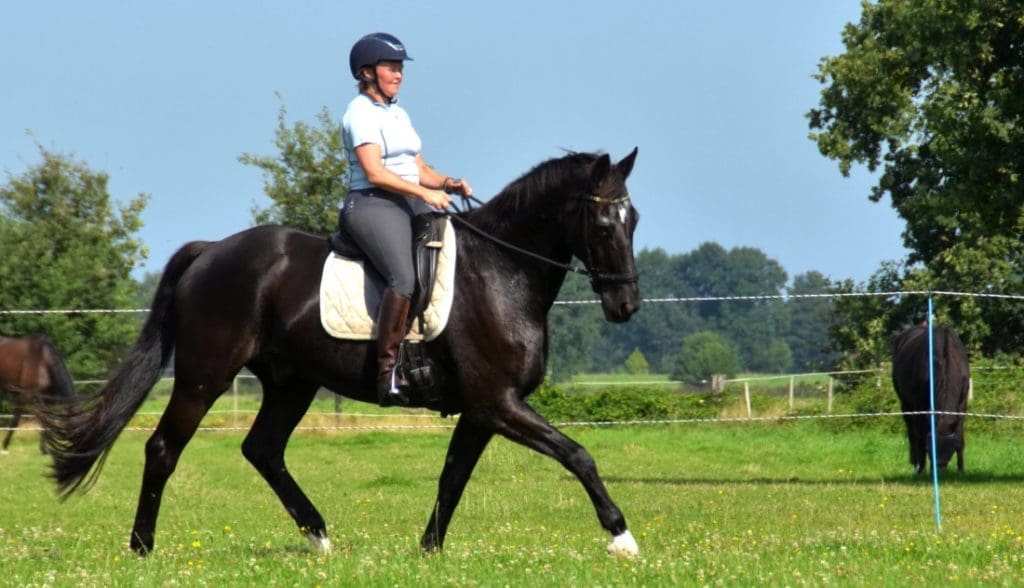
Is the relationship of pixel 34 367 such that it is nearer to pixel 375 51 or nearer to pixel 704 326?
pixel 375 51

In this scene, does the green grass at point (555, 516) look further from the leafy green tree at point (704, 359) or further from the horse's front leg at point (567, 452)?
the leafy green tree at point (704, 359)

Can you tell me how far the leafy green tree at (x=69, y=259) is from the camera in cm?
3117

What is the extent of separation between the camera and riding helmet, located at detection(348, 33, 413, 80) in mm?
8703

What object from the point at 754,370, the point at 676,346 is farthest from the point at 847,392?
the point at 676,346

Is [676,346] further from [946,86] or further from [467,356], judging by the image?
[467,356]

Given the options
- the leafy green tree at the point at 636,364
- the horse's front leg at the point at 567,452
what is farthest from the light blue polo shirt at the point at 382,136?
the leafy green tree at the point at 636,364

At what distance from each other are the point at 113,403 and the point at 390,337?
2.23 metres

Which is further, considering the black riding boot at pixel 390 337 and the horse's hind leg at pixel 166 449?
the horse's hind leg at pixel 166 449

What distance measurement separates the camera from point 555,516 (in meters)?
14.9

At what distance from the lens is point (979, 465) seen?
70.5 ft

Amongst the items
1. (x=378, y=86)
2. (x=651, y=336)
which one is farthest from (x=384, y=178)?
(x=651, y=336)

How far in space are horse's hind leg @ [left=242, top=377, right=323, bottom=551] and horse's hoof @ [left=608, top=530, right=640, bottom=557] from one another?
2.12 meters

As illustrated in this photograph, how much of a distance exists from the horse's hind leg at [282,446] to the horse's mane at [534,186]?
177cm

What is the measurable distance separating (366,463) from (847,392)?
43.0ft
